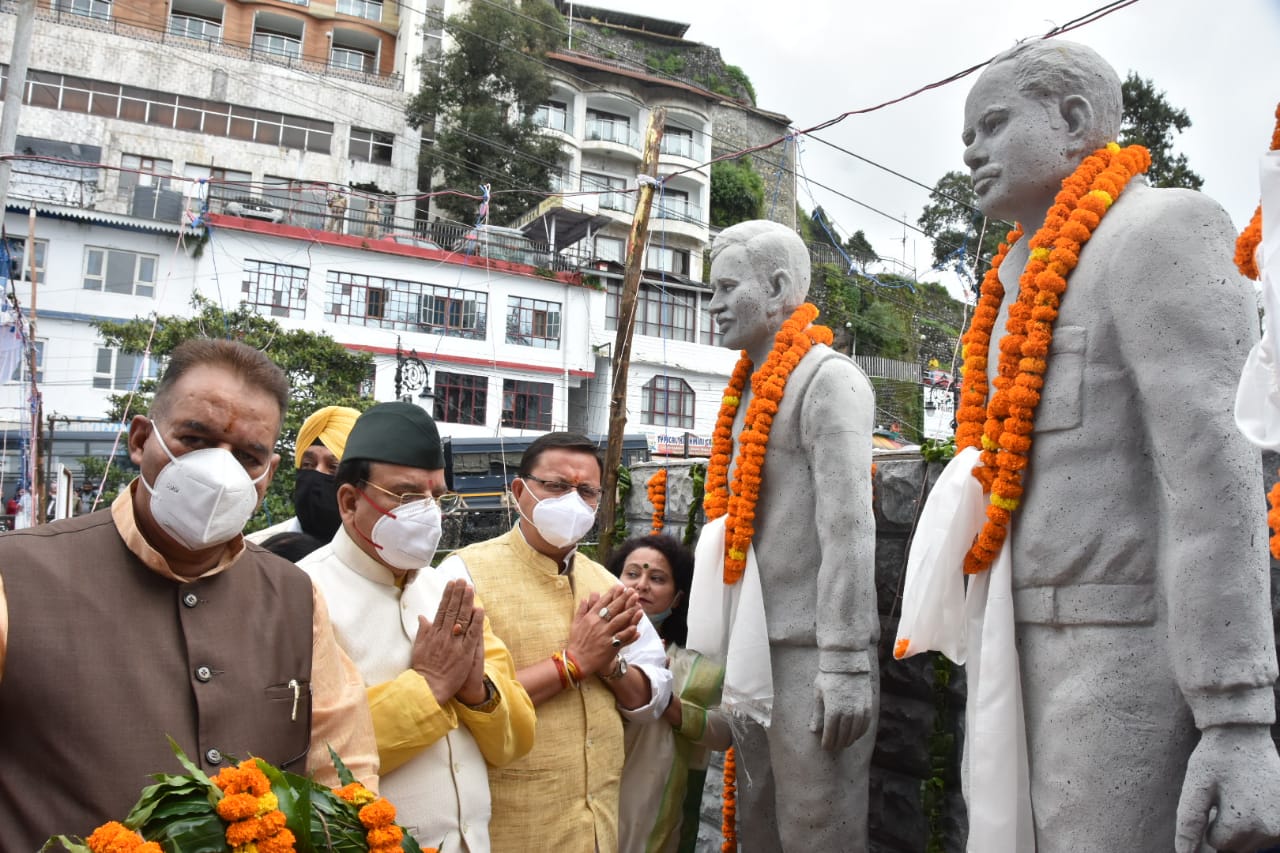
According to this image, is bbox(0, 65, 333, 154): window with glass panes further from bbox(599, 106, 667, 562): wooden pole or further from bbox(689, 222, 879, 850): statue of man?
bbox(689, 222, 879, 850): statue of man

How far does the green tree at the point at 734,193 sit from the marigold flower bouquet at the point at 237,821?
38.1 metres

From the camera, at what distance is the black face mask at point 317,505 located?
3518 millimetres

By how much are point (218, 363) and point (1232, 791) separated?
7.31ft

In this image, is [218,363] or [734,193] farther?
[734,193]

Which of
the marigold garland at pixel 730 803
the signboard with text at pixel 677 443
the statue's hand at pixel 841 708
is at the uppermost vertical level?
the signboard with text at pixel 677 443

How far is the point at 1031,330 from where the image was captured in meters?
2.42

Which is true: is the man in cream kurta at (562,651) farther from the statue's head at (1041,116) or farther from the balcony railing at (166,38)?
the balcony railing at (166,38)

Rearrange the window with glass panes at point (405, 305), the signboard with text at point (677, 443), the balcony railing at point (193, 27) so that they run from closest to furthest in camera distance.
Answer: the window with glass panes at point (405, 305), the signboard with text at point (677, 443), the balcony railing at point (193, 27)

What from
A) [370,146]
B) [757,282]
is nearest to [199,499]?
[757,282]

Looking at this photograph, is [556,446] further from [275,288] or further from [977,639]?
[275,288]

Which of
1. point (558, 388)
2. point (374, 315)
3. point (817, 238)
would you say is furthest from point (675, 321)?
point (817, 238)

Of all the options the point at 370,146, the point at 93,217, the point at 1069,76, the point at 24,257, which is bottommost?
the point at 1069,76

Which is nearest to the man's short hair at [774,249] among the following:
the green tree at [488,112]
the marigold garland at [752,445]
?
the marigold garland at [752,445]

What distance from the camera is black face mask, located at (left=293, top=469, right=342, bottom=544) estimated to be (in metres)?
3.52
